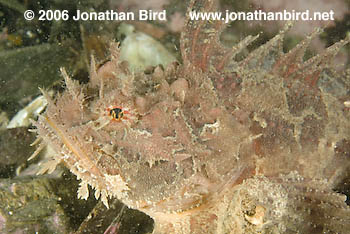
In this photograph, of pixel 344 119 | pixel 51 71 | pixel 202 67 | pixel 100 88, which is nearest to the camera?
pixel 100 88

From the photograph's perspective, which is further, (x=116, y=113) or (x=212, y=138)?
(x=212, y=138)

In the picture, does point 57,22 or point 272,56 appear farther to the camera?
point 57,22

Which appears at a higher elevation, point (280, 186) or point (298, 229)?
point (280, 186)

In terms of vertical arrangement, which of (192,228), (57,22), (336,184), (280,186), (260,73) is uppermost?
(57,22)

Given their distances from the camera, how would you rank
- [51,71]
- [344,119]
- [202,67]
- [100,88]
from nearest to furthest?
[100,88], [202,67], [344,119], [51,71]

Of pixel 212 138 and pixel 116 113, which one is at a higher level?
pixel 116 113

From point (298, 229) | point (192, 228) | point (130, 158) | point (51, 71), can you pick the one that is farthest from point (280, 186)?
point (51, 71)

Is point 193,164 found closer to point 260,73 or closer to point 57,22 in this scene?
point 260,73
